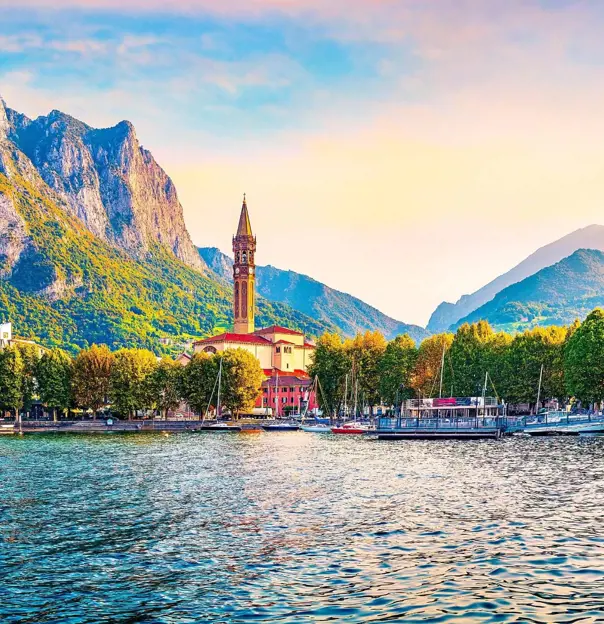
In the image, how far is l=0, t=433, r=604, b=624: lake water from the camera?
2314 cm

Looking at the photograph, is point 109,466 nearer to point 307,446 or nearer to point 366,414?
point 307,446

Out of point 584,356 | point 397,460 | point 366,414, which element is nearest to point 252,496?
point 397,460

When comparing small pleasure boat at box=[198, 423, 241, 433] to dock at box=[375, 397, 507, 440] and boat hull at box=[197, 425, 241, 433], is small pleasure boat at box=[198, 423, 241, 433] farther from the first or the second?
dock at box=[375, 397, 507, 440]

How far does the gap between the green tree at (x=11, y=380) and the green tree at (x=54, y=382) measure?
13.0 ft

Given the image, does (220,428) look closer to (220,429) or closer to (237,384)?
(220,429)

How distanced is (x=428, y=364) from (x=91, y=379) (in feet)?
210

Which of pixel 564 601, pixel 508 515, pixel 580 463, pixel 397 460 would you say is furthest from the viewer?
pixel 397 460

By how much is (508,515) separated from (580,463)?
2855 centimetres

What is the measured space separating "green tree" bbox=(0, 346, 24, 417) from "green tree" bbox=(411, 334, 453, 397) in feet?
241

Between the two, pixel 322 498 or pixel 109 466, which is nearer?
pixel 322 498

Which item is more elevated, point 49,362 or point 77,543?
point 49,362

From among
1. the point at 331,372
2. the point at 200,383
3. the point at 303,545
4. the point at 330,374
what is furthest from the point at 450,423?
the point at 303,545

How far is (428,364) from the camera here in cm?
15175

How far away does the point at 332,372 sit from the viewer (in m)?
164
